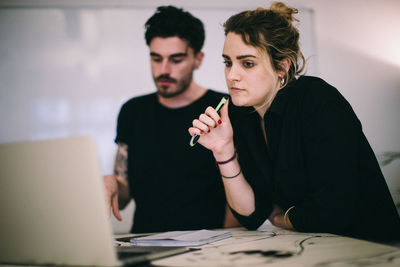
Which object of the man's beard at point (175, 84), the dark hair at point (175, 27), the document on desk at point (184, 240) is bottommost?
the document on desk at point (184, 240)

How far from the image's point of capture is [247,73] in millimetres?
1384

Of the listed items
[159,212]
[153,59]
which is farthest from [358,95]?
[159,212]

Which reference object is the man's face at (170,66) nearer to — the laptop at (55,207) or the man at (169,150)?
the man at (169,150)

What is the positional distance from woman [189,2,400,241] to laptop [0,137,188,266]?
24.9 inches

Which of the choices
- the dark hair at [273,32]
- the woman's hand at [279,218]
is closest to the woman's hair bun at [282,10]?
the dark hair at [273,32]

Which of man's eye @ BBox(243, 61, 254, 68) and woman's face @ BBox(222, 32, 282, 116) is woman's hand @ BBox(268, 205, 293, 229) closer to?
woman's face @ BBox(222, 32, 282, 116)

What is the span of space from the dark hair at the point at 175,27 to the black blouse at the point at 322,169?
1035 millimetres

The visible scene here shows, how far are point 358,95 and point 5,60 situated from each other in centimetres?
293

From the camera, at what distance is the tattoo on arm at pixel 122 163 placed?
2074 millimetres

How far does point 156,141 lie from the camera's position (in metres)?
2.12

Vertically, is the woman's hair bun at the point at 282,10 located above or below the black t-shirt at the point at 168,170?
above

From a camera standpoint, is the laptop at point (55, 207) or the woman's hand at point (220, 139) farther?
the woman's hand at point (220, 139)

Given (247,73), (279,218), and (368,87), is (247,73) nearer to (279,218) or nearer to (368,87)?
(279,218)

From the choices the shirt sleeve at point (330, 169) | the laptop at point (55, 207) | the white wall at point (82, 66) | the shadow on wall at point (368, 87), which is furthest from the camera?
the shadow on wall at point (368, 87)
